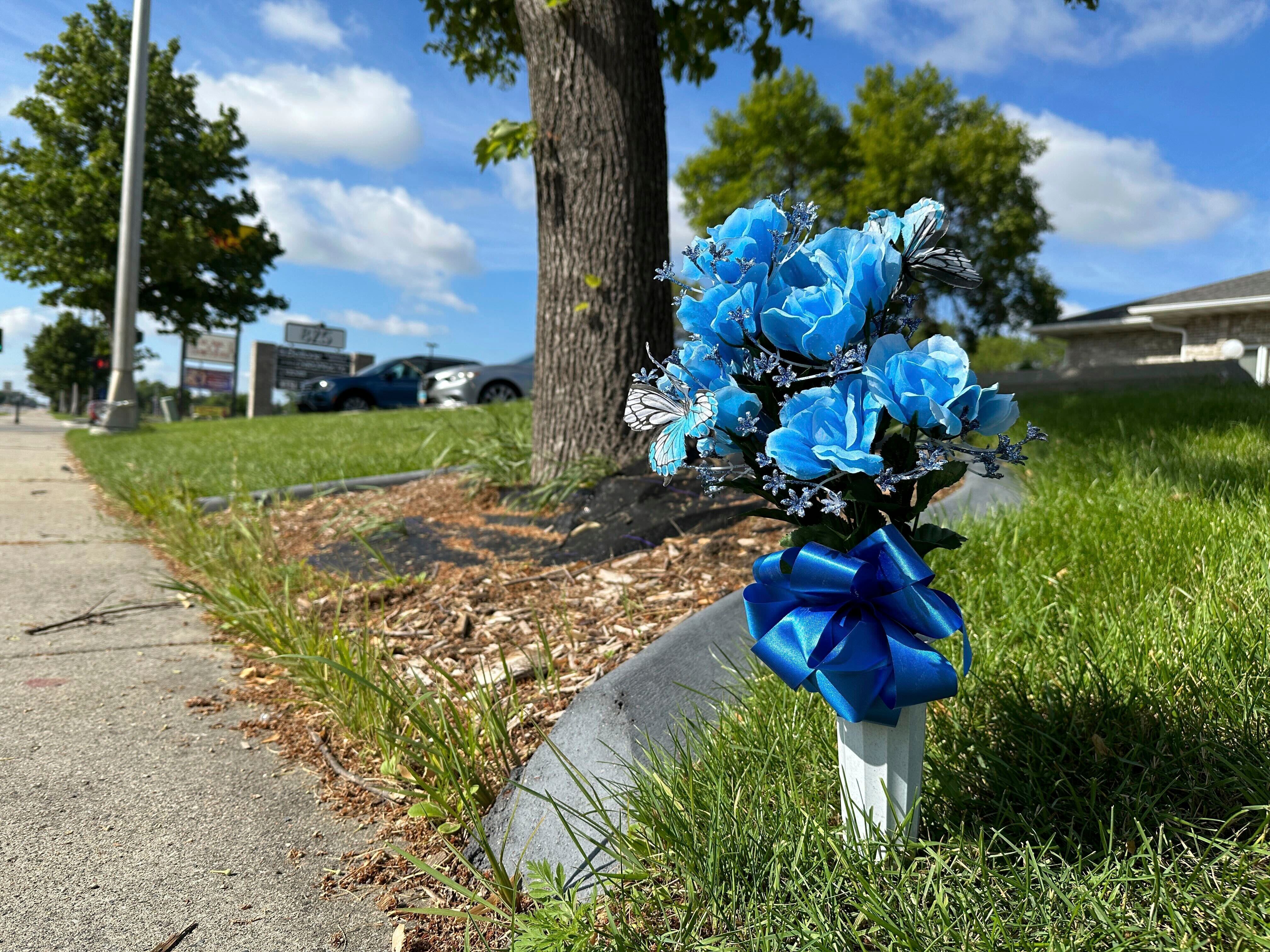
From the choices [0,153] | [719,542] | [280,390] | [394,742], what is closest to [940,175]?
[280,390]

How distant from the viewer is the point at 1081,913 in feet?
4.37

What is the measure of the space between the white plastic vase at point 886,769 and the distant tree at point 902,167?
25.6 m

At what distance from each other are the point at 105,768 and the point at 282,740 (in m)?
0.49

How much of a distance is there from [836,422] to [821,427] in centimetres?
3

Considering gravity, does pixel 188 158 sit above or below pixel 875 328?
above

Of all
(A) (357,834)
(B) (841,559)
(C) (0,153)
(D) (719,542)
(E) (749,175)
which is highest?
(E) (749,175)

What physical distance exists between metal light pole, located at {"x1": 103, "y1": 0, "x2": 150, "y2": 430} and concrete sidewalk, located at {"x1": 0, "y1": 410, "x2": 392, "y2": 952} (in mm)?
13438

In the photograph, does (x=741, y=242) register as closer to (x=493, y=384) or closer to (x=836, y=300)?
(x=836, y=300)

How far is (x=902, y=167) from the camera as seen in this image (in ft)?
90.1

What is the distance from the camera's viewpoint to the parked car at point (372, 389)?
21297 mm

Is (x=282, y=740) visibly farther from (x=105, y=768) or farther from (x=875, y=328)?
(x=875, y=328)

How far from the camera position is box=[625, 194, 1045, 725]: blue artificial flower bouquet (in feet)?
3.98

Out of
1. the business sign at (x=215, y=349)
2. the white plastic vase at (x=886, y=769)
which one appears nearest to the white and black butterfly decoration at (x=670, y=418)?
the white plastic vase at (x=886, y=769)

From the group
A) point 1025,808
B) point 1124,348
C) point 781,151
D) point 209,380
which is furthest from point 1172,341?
point 209,380
